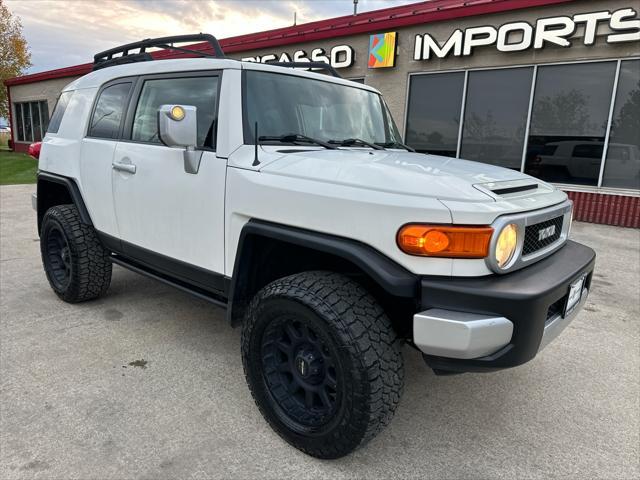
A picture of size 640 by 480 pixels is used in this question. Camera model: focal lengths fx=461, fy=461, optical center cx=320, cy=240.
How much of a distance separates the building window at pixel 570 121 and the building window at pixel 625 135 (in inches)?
5.8

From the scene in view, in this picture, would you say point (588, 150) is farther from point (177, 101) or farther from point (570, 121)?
point (177, 101)

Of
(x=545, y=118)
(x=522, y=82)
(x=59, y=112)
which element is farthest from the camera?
(x=522, y=82)

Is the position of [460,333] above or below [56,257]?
above

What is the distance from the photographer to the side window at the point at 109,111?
3.48 metres

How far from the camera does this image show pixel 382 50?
1030cm

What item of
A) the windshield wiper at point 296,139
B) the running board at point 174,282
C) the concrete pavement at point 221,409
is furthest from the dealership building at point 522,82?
the running board at point 174,282

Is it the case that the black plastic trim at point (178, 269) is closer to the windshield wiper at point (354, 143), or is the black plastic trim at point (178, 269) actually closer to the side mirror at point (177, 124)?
the side mirror at point (177, 124)

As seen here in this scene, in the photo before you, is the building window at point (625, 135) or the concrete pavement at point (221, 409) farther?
the building window at point (625, 135)

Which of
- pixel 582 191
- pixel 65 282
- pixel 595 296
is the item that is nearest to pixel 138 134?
pixel 65 282

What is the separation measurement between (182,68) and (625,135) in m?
8.21

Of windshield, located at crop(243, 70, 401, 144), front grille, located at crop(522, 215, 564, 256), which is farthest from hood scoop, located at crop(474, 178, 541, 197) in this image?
windshield, located at crop(243, 70, 401, 144)

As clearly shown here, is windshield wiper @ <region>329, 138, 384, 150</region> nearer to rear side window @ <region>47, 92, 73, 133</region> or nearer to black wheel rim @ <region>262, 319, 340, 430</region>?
black wheel rim @ <region>262, 319, 340, 430</region>

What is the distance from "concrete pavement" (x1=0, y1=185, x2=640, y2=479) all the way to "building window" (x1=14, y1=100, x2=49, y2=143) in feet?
75.3

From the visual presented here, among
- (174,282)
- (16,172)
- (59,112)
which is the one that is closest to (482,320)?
(174,282)
